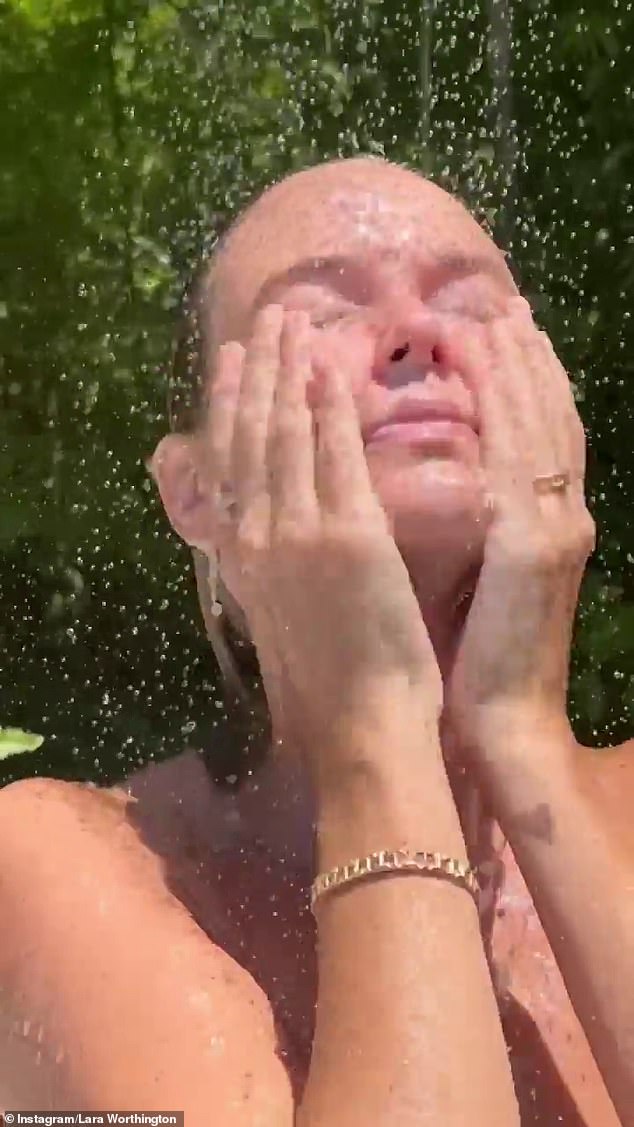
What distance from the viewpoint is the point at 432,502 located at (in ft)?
2.38

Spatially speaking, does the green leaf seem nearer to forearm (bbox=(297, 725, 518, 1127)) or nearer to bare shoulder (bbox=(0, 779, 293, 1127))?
bare shoulder (bbox=(0, 779, 293, 1127))

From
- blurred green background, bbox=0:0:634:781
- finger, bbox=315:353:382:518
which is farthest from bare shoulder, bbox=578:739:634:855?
blurred green background, bbox=0:0:634:781

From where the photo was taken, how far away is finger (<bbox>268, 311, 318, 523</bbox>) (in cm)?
67

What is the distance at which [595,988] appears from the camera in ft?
1.99

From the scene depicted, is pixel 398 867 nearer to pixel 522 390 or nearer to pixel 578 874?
pixel 578 874

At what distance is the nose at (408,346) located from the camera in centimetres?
76

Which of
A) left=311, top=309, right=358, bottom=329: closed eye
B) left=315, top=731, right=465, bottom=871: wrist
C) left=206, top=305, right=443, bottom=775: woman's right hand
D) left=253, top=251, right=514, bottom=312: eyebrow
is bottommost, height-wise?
left=315, top=731, right=465, bottom=871: wrist

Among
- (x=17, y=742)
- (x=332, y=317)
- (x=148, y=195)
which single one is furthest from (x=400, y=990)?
(x=148, y=195)

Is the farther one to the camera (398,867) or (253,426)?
(253,426)

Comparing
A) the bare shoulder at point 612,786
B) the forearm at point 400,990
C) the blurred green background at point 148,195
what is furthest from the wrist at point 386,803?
the blurred green background at point 148,195

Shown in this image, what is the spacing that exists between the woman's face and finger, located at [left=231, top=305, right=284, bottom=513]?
0.13ft

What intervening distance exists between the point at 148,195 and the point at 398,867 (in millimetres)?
1483

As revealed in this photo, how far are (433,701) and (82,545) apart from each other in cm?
121

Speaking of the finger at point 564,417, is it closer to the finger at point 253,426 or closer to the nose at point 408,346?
the nose at point 408,346
